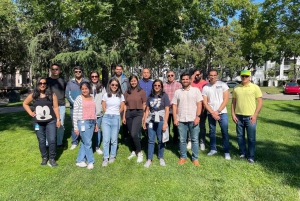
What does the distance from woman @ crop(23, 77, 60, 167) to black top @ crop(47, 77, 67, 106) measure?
81cm

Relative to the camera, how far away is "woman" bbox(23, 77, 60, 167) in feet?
15.4

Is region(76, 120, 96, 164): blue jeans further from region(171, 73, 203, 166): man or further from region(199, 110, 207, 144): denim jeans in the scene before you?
region(199, 110, 207, 144): denim jeans

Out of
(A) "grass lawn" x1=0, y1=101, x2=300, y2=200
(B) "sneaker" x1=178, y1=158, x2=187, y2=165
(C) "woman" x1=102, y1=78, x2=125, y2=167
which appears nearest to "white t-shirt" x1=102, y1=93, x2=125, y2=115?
(C) "woman" x1=102, y1=78, x2=125, y2=167

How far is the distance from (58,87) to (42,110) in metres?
1.12

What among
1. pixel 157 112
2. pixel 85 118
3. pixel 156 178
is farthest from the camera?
pixel 157 112

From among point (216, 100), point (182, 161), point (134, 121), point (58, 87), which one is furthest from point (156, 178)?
point (58, 87)

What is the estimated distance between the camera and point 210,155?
5500 mm

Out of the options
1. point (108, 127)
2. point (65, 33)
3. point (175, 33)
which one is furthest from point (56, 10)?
point (65, 33)

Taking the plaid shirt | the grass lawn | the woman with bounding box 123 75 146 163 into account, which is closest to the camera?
the grass lawn

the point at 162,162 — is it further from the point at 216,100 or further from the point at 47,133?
the point at 47,133

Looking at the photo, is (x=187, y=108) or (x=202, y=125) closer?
(x=187, y=108)

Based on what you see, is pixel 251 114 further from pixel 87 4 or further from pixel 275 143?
pixel 87 4

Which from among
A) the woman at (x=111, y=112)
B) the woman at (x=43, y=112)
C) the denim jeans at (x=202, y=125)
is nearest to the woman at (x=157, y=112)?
the woman at (x=111, y=112)

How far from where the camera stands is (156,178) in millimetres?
4410
